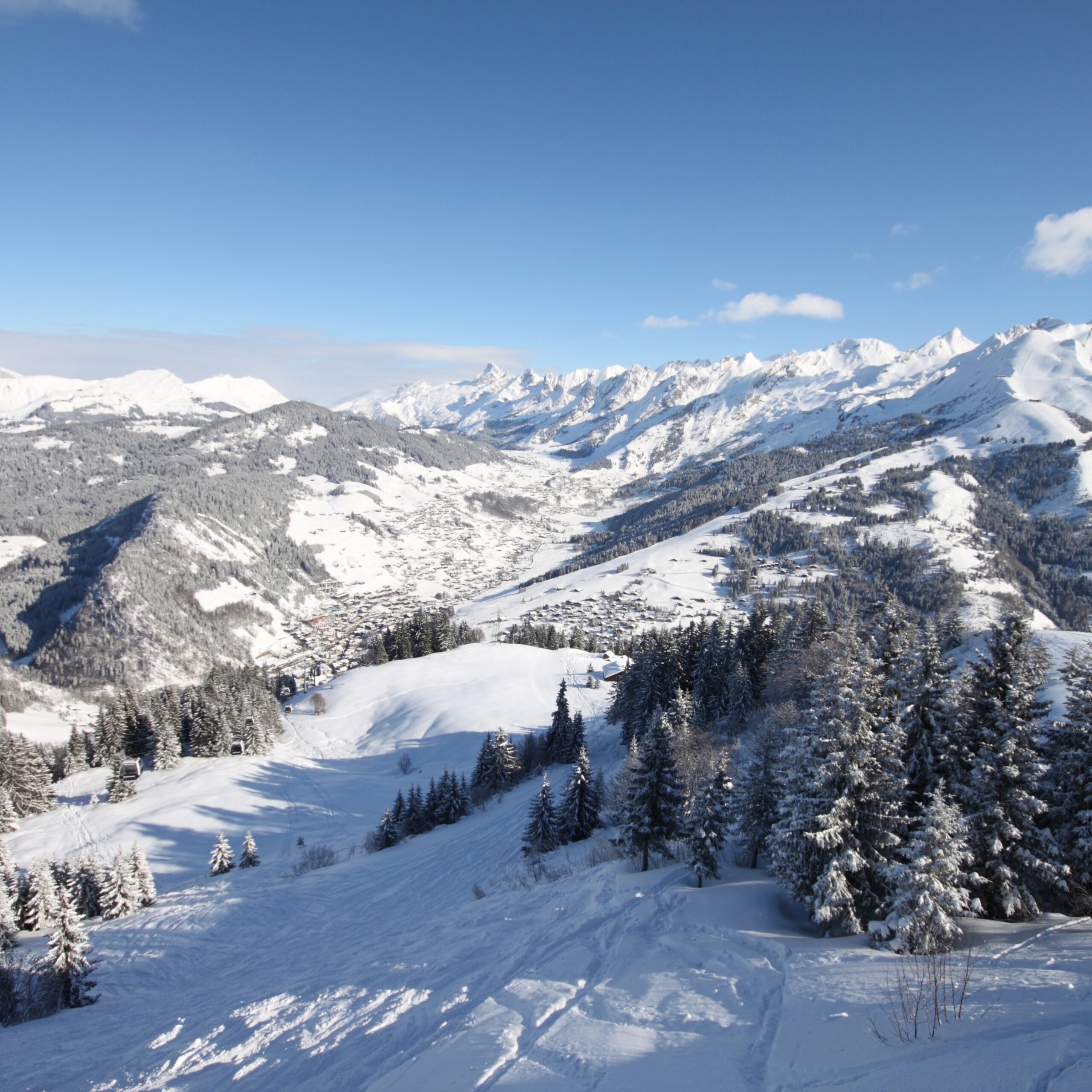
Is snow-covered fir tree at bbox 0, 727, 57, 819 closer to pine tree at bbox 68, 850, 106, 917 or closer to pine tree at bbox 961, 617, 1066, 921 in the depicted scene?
pine tree at bbox 68, 850, 106, 917

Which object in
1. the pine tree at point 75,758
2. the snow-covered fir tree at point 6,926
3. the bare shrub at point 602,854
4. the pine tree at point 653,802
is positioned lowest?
the pine tree at point 75,758

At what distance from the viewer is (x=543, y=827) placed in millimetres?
35719

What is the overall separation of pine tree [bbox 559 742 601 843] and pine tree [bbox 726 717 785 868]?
12.4 meters

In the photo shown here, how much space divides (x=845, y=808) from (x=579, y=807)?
76.5 ft

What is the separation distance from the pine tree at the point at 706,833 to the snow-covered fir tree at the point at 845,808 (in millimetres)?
3698

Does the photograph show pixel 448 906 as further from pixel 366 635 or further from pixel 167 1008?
pixel 366 635

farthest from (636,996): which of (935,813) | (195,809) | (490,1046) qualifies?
(195,809)

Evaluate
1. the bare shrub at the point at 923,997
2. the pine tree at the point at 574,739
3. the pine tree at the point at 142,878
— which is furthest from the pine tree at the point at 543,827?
the bare shrub at the point at 923,997

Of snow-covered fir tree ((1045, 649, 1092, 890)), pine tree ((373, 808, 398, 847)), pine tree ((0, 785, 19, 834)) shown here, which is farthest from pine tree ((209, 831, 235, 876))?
snow-covered fir tree ((1045, 649, 1092, 890))

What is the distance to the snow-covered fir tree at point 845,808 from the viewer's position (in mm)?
16188

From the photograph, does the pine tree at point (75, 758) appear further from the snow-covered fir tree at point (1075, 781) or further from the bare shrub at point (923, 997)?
the snow-covered fir tree at point (1075, 781)

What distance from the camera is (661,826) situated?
26.0 metres

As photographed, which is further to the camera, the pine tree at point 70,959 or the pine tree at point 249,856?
the pine tree at point 249,856

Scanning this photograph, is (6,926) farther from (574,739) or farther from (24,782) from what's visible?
(574,739)
